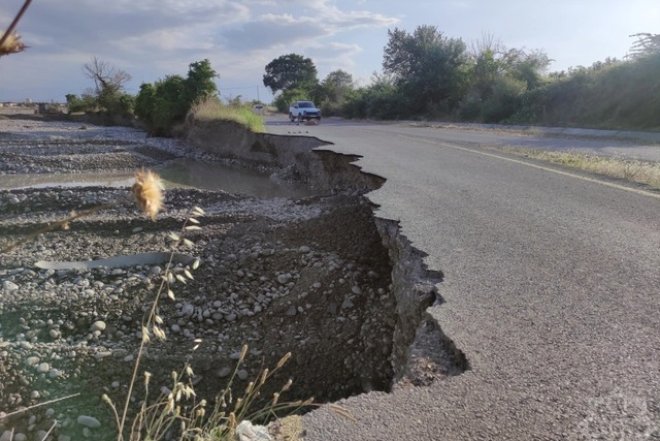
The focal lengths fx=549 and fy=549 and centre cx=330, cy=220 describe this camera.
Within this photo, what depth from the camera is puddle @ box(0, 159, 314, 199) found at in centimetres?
1540

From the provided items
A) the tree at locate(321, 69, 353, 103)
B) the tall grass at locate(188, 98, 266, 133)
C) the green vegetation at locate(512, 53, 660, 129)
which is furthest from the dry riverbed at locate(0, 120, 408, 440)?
the tree at locate(321, 69, 353, 103)

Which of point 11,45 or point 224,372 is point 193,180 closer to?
point 224,372

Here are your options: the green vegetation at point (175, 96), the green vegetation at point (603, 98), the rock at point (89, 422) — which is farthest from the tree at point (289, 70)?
the rock at point (89, 422)

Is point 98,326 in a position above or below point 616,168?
below

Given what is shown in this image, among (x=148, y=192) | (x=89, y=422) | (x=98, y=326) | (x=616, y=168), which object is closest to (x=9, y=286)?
(x=98, y=326)

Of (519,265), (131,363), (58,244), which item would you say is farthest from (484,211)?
(58,244)

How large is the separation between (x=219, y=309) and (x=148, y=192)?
16.9 feet

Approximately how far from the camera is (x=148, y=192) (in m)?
1.20

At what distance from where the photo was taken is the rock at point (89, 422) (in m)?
4.12

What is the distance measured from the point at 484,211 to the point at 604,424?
4.31 meters

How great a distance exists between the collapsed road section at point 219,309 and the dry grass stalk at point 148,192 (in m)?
0.03

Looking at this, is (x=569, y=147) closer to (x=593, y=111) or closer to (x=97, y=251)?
(x=593, y=111)

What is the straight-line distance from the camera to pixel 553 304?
3.64 meters

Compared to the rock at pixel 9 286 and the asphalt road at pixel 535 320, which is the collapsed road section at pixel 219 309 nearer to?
the rock at pixel 9 286
